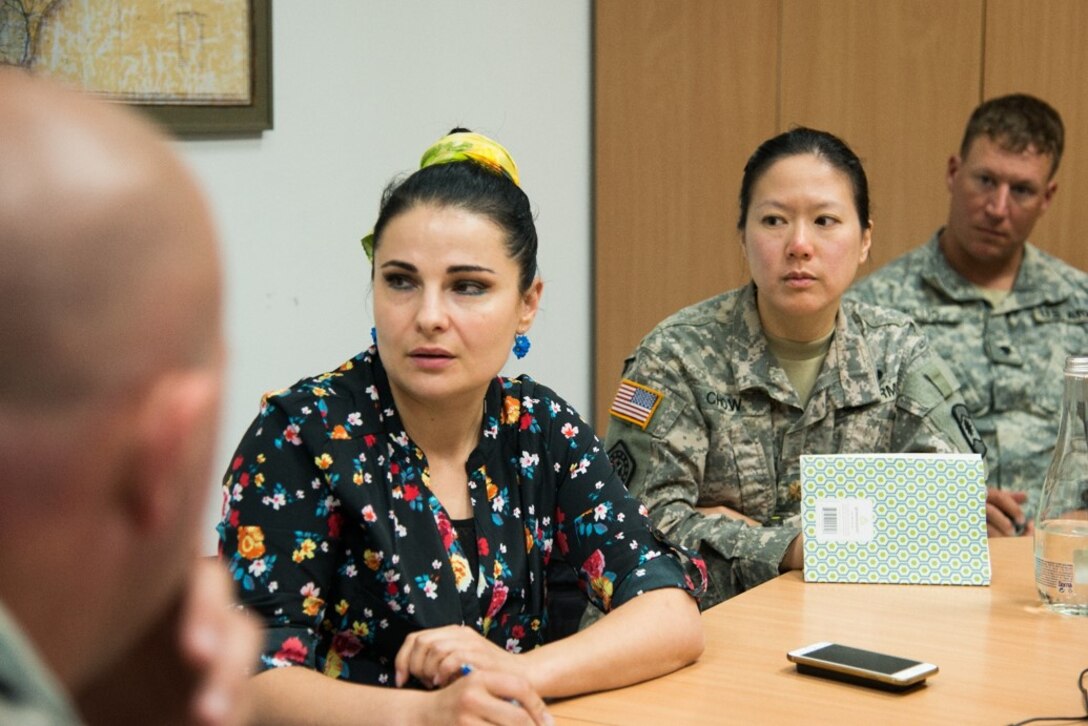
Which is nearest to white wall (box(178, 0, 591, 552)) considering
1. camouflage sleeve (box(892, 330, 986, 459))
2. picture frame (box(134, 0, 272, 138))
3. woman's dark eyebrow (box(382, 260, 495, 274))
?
picture frame (box(134, 0, 272, 138))

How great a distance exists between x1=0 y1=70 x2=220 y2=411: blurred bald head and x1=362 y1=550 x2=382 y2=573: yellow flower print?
1.46 meters

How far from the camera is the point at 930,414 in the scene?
2521 millimetres

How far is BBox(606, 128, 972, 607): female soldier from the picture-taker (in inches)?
97.5

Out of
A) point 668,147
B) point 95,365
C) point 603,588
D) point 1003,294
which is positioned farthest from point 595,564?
point 668,147

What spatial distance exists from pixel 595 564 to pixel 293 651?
46cm

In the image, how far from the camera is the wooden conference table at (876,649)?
147 cm

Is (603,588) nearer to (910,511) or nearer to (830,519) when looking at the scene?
(830,519)

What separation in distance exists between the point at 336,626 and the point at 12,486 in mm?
1545

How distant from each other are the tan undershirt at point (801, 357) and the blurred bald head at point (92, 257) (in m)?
2.35

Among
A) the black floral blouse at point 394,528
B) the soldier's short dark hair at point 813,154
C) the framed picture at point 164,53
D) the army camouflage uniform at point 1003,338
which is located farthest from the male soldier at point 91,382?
the army camouflage uniform at point 1003,338

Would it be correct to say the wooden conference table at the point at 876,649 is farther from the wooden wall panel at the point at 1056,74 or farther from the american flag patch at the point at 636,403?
the wooden wall panel at the point at 1056,74

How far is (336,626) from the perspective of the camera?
1.73m

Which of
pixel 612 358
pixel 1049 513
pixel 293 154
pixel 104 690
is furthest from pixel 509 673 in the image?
pixel 612 358

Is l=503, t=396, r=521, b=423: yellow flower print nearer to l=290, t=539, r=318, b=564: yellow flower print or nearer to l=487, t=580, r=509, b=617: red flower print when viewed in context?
l=487, t=580, r=509, b=617: red flower print
